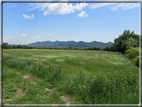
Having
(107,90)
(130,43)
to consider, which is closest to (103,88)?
(107,90)

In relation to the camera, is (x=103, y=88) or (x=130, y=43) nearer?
(x=103, y=88)

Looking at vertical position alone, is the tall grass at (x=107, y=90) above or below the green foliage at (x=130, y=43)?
below

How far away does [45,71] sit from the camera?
5152 mm

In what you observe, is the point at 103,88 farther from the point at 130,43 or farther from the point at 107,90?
the point at 130,43

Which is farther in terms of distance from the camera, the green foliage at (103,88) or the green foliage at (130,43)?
the green foliage at (130,43)

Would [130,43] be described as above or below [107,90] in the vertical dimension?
above

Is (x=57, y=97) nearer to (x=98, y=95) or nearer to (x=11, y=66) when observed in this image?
(x=98, y=95)

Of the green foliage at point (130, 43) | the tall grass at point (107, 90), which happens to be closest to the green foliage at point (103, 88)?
the tall grass at point (107, 90)

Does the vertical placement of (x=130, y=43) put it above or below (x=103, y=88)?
above

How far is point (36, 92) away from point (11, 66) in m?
4.51

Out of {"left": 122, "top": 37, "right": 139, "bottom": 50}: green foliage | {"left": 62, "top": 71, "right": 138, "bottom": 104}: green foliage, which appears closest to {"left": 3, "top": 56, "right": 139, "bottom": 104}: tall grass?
{"left": 62, "top": 71, "right": 138, "bottom": 104}: green foliage

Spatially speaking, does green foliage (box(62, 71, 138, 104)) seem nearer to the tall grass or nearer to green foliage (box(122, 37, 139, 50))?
the tall grass

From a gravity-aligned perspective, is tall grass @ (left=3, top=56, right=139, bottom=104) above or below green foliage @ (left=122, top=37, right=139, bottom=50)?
below

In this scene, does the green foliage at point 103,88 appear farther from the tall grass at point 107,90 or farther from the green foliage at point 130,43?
the green foliage at point 130,43
